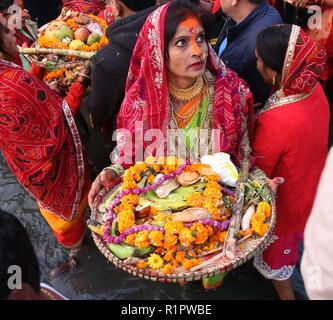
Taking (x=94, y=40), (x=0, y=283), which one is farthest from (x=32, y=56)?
(x=0, y=283)

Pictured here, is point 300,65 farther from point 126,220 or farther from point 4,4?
point 4,4

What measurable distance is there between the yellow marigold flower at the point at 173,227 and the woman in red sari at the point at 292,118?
0.75 m

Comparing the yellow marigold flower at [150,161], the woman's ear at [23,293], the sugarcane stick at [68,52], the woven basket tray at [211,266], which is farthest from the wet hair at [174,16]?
the woman's ear at [23,293]

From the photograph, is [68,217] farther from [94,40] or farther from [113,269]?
[94,40]

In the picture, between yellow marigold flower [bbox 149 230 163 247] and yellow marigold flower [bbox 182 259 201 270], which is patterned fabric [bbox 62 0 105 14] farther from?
yellow marigold flower [bbox 182 259 201 270]

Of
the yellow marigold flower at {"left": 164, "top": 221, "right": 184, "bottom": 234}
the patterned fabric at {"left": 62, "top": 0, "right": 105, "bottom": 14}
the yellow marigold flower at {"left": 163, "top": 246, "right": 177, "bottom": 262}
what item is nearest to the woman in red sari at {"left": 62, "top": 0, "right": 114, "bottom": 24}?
the patterned fabric at {"left": 62, "top": 0, "right": 105, "bottom": 14}

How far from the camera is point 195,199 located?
209 cm

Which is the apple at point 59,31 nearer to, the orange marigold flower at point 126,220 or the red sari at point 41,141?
the red sari at point 41,141

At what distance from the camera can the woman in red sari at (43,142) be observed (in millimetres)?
2328

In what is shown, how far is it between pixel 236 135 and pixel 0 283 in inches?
64.6

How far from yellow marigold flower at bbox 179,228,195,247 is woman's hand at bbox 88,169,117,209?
0.63 metres

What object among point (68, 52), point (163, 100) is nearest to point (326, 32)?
point (163, 100)

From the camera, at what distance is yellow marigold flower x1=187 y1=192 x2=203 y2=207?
2.07 metres

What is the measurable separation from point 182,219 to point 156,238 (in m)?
0.17
